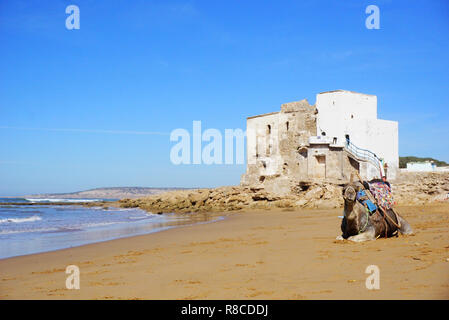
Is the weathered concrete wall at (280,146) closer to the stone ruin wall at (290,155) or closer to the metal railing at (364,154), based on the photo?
the stone ruin wall at (290,155)

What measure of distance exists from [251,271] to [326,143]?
23051mm

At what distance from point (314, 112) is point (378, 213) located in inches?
911

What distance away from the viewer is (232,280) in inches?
183

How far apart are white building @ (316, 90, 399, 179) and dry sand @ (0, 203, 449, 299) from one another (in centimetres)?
2115

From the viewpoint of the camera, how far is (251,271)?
5.11 m

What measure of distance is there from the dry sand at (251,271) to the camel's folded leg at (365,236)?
0.17 metres

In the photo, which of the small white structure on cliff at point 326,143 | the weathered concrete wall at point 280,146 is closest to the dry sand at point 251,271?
the small white structure on cliff at point 326,143

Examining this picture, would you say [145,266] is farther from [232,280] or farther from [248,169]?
[248,169]

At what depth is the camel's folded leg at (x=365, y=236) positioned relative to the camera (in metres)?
6.94

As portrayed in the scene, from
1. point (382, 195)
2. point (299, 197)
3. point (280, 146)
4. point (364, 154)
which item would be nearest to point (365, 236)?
point (382, 195)

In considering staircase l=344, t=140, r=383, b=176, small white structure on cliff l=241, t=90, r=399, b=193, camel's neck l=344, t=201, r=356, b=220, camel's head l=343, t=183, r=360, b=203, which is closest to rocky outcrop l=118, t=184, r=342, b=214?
small white structure on cliff l=241, t=90, r=399, b=193

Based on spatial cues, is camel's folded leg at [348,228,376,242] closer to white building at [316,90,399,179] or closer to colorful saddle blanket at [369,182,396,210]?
colorful saddle blanket at [369,182,396,210]

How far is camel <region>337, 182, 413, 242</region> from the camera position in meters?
6.94
